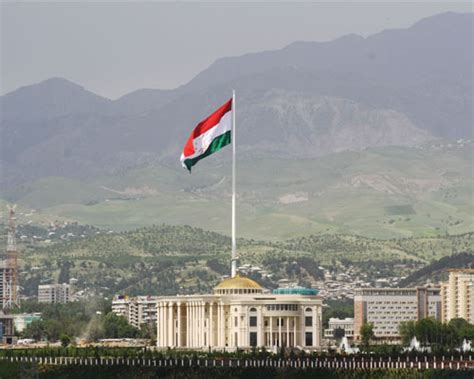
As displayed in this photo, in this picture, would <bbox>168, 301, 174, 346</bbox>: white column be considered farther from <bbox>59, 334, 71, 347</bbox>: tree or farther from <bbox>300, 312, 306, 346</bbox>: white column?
<bbox>59, 334, 71, 347</bbox>: tree

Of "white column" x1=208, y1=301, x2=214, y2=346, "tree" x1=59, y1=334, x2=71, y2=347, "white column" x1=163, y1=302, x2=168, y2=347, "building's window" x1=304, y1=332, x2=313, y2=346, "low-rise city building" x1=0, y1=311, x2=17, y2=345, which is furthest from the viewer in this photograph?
"low-rise city building" x1=0, y1=311, x2=17, y2=345

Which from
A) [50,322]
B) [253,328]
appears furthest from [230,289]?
[50,322]

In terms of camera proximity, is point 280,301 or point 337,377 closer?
point 337,377

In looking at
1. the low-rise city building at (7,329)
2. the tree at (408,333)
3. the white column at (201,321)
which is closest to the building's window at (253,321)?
the white column at (201,321)

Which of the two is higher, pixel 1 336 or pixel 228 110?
pixel 228 110

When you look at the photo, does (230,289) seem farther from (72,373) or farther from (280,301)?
(72,373)

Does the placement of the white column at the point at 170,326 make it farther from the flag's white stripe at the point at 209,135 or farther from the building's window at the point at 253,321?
the flag's white stripe at the point at 209,135

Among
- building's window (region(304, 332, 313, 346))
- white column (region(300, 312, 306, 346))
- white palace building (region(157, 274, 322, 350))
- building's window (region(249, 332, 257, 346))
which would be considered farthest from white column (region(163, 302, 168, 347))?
building's window (region(304, 332, 313, 346))

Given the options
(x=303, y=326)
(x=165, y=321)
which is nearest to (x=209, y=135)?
(x=303, y=326)
